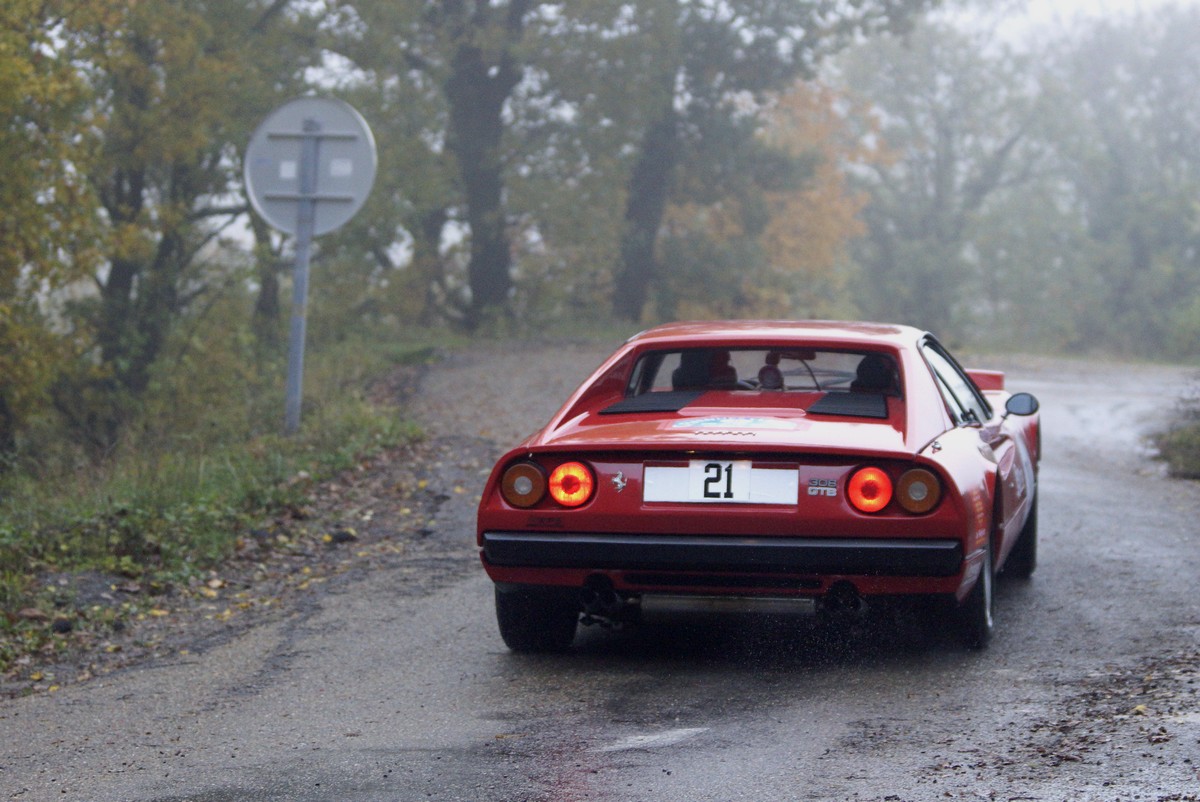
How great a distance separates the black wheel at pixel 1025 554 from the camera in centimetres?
778

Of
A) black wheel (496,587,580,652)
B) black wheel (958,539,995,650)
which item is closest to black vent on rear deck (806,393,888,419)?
black wheel (958,539,995,650)

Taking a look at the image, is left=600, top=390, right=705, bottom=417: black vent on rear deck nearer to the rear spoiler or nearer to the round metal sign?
the rear spoiler

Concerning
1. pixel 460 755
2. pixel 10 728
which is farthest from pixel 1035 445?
pixel 10 728

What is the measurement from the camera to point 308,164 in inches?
452

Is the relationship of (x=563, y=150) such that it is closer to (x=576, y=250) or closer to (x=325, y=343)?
(x=576, y=250)

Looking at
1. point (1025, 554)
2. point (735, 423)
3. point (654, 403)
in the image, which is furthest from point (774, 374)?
point (1025, 554)

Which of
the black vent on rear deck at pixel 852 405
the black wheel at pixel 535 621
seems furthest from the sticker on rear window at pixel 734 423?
the black wheel at pixel 535 621

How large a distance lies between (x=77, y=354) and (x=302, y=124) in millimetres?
8157

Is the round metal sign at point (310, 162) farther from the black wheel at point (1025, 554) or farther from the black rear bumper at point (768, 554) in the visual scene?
the black rear bumper at point (768, 554)

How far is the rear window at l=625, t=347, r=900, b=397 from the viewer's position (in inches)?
250

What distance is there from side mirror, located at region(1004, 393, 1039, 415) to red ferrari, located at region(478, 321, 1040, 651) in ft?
3.76

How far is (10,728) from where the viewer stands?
5.26 meters

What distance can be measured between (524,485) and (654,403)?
81cm

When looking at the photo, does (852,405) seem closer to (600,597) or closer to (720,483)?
(720,483)
